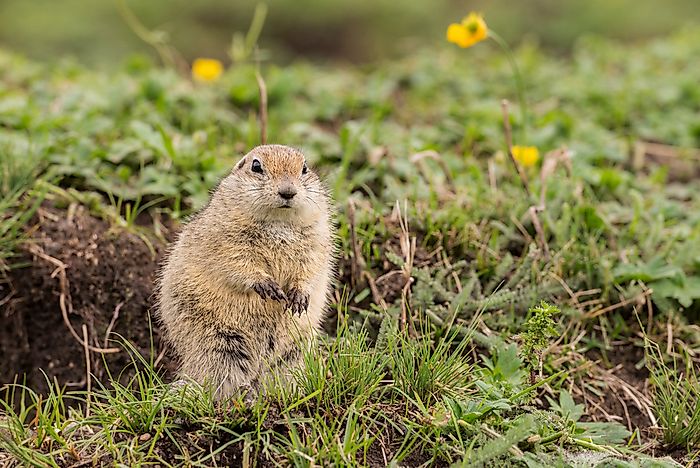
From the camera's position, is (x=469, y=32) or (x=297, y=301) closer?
(x=297, y=301)

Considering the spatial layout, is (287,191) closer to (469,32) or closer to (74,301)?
(74,301)

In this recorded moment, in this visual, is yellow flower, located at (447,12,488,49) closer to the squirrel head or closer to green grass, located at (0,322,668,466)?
the squirrel head

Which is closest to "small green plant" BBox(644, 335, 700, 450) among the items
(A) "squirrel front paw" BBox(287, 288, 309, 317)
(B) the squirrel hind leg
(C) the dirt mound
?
(A) "squirrel front paw" BBox(287, 288, 309, 317)

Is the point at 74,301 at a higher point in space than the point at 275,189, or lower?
lower

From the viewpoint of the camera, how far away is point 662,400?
13.3 ft

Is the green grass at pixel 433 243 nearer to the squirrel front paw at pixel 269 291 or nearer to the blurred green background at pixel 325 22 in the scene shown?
the squirrel front paw at pixel 269 291

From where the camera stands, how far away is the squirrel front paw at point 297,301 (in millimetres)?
3896

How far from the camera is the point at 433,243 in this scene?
5.00 metres

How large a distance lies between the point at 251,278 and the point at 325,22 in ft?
30.7

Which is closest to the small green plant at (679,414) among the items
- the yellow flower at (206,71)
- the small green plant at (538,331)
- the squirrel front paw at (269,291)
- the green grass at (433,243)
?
the green grass at (433,243)

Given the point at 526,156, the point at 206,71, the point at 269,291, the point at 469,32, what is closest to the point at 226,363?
the point at 269,291

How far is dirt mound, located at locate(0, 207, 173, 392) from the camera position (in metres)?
4.83

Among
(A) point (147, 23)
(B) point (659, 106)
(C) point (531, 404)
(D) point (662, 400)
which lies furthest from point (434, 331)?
(A) point (147, 23)

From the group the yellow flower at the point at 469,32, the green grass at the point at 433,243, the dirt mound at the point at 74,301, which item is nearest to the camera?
the green grass at the point at 433,243
